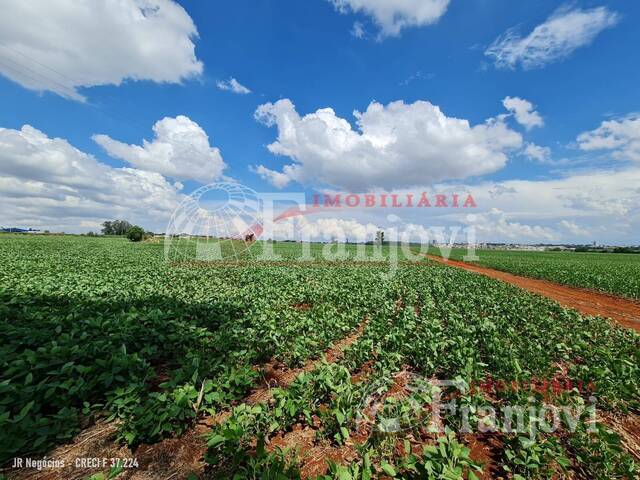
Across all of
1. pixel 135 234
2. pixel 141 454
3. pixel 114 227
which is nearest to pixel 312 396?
pixel 141 454

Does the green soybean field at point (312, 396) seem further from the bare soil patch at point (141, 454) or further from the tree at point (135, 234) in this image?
the tree at point (135, 234)

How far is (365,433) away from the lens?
3660 mm

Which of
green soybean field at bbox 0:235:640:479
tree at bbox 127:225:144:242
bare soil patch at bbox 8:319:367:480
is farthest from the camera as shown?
tree at bbox 127:225:144:242

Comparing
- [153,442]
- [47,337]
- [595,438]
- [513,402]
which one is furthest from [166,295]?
[595,438]

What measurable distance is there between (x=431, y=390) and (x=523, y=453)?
118 cm

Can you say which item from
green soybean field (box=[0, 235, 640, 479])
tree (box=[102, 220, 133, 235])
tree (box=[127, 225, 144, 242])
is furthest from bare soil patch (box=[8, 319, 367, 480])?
tree (box=[102, 220, 133, 235])

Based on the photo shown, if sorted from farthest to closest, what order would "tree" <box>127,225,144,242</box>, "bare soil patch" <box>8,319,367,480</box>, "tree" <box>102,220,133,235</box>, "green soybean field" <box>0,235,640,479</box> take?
"tree" <box>102,220,133,235</box>
"tree" <box>127,225,144,242</box>
"green soybean field" <box>0,235,640,479</box>
"bare soil patch" <box>8,319,367,480</box>

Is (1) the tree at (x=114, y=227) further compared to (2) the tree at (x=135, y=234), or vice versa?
(1) the tree at (x=114, y=227)

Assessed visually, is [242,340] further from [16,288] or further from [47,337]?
[16,288]

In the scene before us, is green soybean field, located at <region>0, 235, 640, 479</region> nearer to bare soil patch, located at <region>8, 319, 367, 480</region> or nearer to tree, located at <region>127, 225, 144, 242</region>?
bare soil patch, located at <region>8, 319, 367, 480</region>

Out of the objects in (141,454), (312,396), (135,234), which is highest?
(135,234)

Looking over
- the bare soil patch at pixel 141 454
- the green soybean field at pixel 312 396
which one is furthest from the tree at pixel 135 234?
the bare soil patch at pixel 141 454

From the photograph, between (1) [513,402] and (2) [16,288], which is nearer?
(1) [513,402]

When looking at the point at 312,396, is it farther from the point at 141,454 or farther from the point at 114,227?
the point at 114,227
